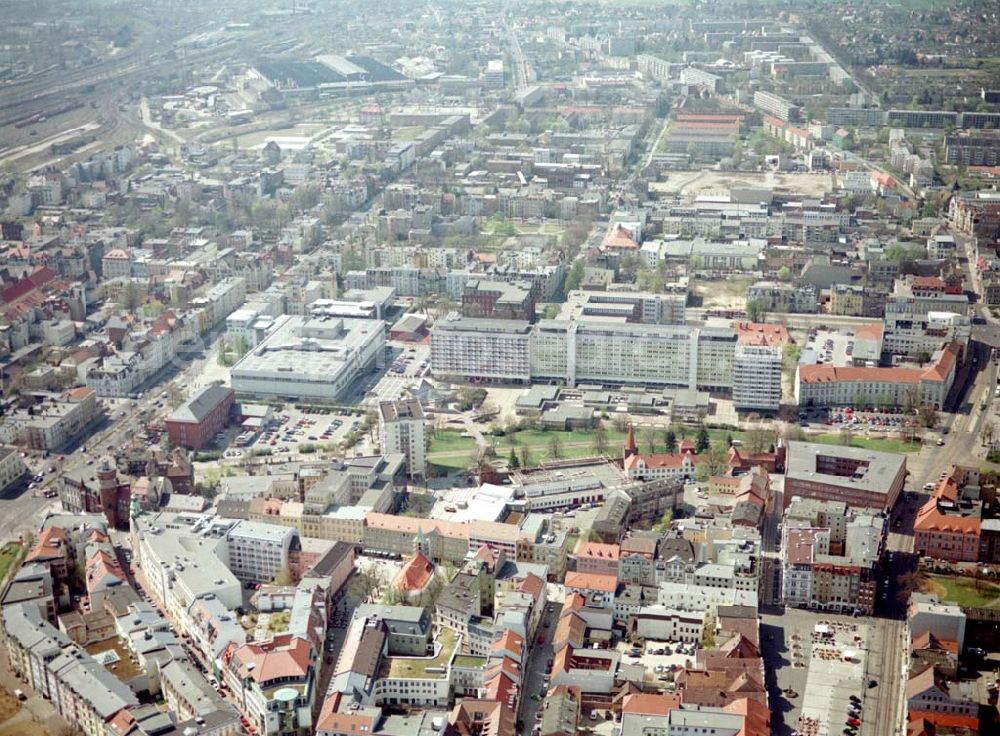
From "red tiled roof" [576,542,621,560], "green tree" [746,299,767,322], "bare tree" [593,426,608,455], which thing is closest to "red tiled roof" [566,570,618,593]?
"red tiled roof" [576,542,621,560]

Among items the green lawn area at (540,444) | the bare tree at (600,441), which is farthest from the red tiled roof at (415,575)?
Result: the bare tree at (600,441)

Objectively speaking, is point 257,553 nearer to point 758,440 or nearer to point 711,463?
point 711,463

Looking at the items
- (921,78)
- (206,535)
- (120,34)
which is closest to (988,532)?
(206,535)

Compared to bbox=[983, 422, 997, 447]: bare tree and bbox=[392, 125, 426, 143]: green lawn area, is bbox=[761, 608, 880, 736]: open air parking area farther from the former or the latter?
bbox=[392, 125, 426, 143]: green lawn area

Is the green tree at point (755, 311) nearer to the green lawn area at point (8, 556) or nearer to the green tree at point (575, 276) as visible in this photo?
the green tree at point (575, 276)

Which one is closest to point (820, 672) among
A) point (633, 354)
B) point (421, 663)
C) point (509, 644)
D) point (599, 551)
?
point (599, 551)

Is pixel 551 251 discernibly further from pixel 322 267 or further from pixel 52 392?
pixel 52 392
